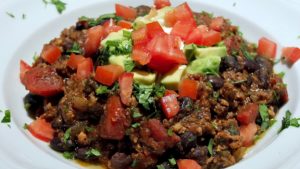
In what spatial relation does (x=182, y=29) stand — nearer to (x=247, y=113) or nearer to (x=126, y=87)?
(x=126, y=87)

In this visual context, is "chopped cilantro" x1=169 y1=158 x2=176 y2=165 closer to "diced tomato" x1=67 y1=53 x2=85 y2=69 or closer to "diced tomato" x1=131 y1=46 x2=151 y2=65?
"diced tomato" x1=131 y1=46 x2=151 y2=65

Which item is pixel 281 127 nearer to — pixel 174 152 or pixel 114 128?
pixel 174 152

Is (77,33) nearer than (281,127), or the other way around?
(281,127)

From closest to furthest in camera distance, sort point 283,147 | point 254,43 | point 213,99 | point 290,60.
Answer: point 283,147, point 213,99, point 290,60, point 254,43

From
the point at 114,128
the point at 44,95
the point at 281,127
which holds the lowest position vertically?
the point at 44,95

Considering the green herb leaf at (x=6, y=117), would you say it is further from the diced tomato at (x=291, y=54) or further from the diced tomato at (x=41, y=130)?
the diced tomato at (x=291, y=54)

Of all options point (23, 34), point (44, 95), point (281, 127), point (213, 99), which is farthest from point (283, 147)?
point (23, 34)
